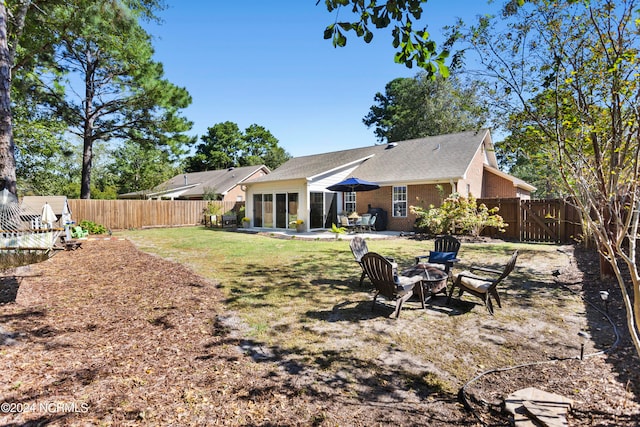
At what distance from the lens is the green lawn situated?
11.3 ft

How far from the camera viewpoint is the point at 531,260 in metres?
8.92

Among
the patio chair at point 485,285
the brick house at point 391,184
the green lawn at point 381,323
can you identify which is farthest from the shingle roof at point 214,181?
the patio chair at point 485,285

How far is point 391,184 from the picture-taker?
17.1 meters

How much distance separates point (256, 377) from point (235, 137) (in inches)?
2062

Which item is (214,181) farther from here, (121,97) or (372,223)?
(372,223)

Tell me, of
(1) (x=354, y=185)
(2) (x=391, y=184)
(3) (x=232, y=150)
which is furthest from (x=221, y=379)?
(3) (x=232, y=150)

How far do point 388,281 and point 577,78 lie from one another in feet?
11.4

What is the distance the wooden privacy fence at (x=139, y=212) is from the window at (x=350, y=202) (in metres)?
9.47

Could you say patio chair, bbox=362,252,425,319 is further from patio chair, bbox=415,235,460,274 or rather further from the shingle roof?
the shingle roof

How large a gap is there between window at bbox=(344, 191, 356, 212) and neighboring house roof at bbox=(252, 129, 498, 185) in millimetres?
1259

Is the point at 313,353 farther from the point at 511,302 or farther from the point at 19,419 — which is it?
the point at 511,302

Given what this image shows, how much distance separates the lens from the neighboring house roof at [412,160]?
1612 cm

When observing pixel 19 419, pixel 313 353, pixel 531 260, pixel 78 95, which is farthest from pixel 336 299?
pixel 78 95

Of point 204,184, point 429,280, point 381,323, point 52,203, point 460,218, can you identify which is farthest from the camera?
point 204,184
